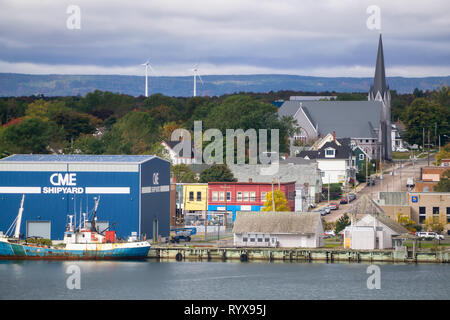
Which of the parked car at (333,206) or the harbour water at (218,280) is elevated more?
the parked car at (333,206)

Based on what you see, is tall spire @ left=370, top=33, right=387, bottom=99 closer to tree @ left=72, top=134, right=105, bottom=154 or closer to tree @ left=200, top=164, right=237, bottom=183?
→ tree @ left=72, top=134, right=105, bottom=154

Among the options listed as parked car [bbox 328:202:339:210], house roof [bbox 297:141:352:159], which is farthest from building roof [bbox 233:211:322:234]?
house roof [bbox 297:141:352:159]

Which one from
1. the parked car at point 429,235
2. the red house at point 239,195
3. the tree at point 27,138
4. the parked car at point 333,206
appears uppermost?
the tree at point 27,138

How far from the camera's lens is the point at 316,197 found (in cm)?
8962

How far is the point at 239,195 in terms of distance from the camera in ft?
263

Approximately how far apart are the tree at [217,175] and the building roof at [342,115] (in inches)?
1805

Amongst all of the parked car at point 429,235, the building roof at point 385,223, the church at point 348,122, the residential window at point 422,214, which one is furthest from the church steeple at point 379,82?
the building roof at point 385,223

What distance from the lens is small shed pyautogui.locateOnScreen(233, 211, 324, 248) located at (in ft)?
202

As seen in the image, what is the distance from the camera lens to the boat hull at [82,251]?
60562 mm

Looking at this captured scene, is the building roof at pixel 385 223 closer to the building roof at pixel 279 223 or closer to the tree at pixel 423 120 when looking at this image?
the building roof at pixel 279 223

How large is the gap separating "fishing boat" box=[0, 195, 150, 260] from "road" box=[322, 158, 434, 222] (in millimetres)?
20288
